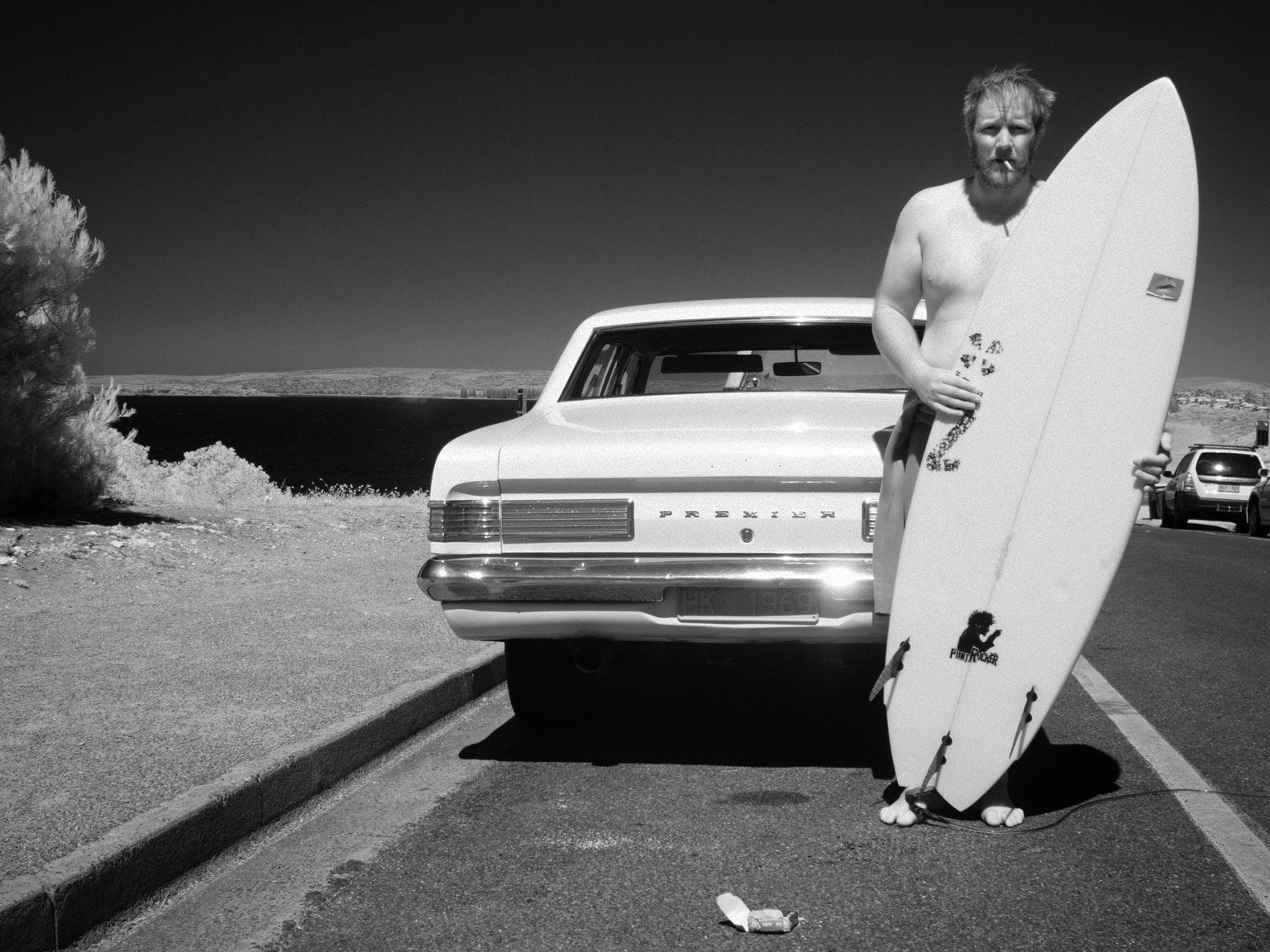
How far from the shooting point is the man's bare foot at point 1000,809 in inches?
145

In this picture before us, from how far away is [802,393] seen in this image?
506 centimetres

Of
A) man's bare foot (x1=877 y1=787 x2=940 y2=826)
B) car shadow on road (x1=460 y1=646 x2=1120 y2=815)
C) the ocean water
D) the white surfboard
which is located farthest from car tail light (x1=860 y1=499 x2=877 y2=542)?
the ocean water

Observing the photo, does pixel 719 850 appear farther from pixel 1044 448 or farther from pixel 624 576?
pixel 1044 448

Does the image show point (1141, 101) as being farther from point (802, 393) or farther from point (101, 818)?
point (101, 818)

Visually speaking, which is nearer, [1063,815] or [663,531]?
[1063,815]

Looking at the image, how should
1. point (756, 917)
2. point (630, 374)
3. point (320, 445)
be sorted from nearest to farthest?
1. point (756, 917)
2. point (630, 374)
3. point (320, 445)

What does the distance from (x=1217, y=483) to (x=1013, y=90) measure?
20.6 metres

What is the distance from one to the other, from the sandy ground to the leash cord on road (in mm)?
2307

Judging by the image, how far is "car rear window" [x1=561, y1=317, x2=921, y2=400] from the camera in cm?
544

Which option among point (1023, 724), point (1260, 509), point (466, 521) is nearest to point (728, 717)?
point (466, 521)

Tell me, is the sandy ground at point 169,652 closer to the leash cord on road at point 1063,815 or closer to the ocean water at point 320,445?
the leash cord on road at point 1063,815

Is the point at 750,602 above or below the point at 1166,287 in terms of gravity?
below

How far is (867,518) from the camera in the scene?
153 inches

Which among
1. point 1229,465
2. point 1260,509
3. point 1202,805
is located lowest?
point 1260,509
